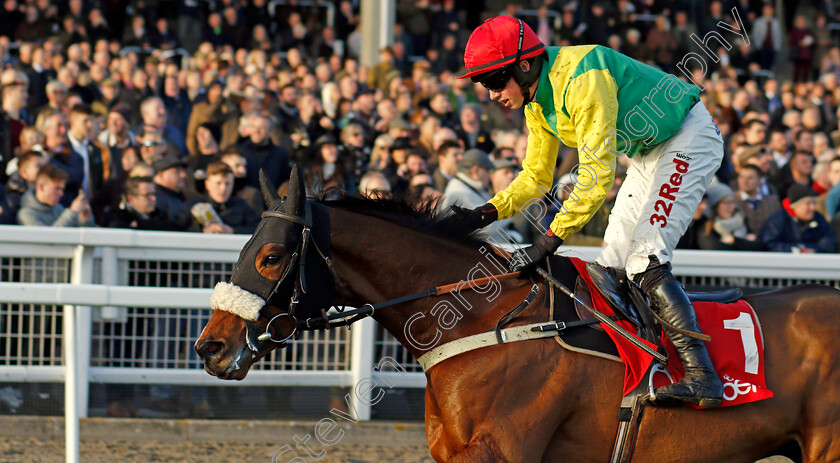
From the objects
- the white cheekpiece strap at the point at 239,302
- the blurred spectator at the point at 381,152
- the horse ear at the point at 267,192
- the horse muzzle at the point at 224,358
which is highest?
the horse ear at the point at 267,192

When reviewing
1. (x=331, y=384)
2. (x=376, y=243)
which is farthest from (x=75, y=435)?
(x=376, y=243)

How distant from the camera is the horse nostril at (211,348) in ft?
9.86

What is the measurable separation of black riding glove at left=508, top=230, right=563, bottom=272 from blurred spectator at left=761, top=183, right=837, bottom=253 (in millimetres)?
3904

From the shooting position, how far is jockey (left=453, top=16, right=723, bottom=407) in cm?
323

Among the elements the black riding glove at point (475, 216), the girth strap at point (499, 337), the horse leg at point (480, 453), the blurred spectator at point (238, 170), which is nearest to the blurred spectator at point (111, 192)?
the blurred spectator at point (238, 170)

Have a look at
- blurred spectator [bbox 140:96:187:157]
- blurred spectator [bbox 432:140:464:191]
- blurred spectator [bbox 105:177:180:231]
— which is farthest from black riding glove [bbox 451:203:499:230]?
blurred spectator [bbox 140:96:187:157]

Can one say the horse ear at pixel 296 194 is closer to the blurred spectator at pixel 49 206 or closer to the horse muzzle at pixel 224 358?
the horse muzzle at pixel 224 358

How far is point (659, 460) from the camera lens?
→ 128 inches

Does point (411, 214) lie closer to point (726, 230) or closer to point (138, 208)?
point (138, 208)

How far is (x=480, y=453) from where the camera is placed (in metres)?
3.02

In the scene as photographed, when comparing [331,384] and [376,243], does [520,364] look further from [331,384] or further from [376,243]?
[331,384]

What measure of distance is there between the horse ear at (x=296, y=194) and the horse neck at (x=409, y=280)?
0.16 m

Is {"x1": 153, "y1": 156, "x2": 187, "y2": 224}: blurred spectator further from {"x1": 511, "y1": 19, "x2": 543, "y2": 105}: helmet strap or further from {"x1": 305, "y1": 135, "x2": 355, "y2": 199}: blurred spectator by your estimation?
{"x1": 511, "y1": 19, "x2": 543, "y2": 105}: helmet strap

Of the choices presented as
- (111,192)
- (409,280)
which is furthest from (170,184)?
(409,280)
